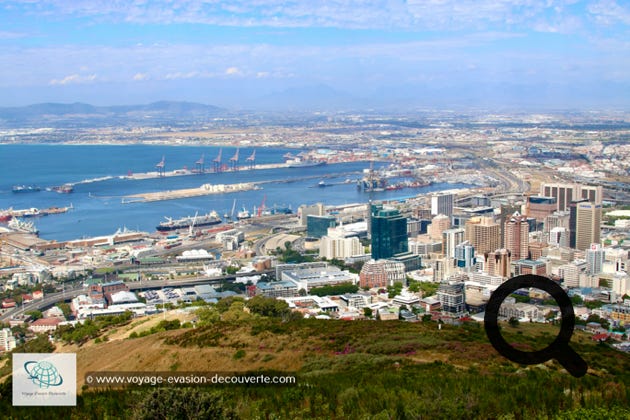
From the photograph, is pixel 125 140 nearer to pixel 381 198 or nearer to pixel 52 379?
pixel 381 198

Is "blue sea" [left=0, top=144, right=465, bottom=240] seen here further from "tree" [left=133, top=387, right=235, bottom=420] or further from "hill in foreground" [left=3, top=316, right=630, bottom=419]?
"tree" [left=133, top=387, right=235, bottom=420]

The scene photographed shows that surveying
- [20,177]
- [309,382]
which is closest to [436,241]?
[309,382]

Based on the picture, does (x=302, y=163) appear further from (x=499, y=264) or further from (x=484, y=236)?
(x=499, y=264)

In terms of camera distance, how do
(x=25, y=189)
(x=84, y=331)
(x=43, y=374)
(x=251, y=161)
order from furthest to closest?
(x=251, y=161) < (x=25, y=189) < (x=84, y=331) < (x=43, y=374)

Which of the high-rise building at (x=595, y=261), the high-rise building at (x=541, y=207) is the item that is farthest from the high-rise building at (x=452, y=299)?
the high-rise building at (x=541, y=207)

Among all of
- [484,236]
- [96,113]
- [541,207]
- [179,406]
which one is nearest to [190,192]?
[541,207]

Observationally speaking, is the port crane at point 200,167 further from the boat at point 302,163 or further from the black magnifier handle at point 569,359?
the black magnifier handle at point 569,359
